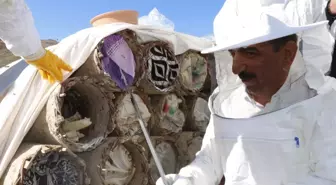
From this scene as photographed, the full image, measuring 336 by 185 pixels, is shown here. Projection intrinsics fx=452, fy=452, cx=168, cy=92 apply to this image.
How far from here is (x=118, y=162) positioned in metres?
2.44

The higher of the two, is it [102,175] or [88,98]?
[88,98]

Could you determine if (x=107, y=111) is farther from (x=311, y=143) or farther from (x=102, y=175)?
(x=311, y=143)

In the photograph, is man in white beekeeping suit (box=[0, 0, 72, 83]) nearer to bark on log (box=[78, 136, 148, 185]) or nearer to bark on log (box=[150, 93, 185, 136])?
bark on log (box=[78, 136, 148, 185])

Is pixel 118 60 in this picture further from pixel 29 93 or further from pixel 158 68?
pixel 29 93

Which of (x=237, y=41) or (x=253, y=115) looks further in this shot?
(x=253, y=115)

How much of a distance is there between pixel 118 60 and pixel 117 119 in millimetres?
320

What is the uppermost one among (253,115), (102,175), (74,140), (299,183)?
(253,115)

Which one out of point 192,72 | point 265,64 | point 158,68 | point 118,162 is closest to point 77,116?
point 118,162

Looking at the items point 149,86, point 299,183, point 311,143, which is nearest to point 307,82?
point 311,143

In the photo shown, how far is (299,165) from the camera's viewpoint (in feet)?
4.62

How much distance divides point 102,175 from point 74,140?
24 cm

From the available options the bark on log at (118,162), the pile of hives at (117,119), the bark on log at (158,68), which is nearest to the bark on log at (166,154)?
the pile of hives at (117,119)

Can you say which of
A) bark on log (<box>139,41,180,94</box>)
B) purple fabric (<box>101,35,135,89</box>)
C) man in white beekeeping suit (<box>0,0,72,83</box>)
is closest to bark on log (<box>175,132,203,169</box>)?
bark on log (<box>139,41,180,94</box>)

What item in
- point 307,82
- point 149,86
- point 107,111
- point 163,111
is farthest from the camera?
point 163,111
